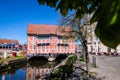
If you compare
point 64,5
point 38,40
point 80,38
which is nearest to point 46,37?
point 38,40

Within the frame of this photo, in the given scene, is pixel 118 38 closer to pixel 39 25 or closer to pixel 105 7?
pixel 105 7

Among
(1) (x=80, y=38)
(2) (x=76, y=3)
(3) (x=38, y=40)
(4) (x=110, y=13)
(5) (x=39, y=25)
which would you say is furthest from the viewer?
(5) (x=39, y=25)

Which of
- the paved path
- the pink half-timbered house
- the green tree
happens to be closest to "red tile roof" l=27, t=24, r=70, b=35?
the pink half-timbered house

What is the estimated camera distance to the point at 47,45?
65.4m

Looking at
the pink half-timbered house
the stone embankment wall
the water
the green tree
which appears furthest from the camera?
the pink half-timbered house

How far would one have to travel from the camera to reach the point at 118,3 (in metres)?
0.59

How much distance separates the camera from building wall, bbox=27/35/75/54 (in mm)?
64562

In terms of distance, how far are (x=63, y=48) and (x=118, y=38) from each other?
6590 centimetres

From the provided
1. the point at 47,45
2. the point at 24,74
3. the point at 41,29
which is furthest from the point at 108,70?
the point at 41,29

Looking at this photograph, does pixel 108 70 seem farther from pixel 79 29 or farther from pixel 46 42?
pixel 46 42

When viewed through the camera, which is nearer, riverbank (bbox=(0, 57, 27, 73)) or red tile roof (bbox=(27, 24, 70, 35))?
riverbank (bbox=(0, 57, 27, 73))

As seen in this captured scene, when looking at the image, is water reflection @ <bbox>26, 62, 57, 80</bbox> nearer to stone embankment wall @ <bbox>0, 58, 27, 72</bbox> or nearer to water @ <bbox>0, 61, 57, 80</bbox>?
water @ <bbox>0, 61, 57, 80</bbox>

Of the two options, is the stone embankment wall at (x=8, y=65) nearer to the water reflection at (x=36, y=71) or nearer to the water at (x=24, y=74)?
the water at (x=24, y=74)

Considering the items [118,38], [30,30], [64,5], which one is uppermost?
[30,30]
